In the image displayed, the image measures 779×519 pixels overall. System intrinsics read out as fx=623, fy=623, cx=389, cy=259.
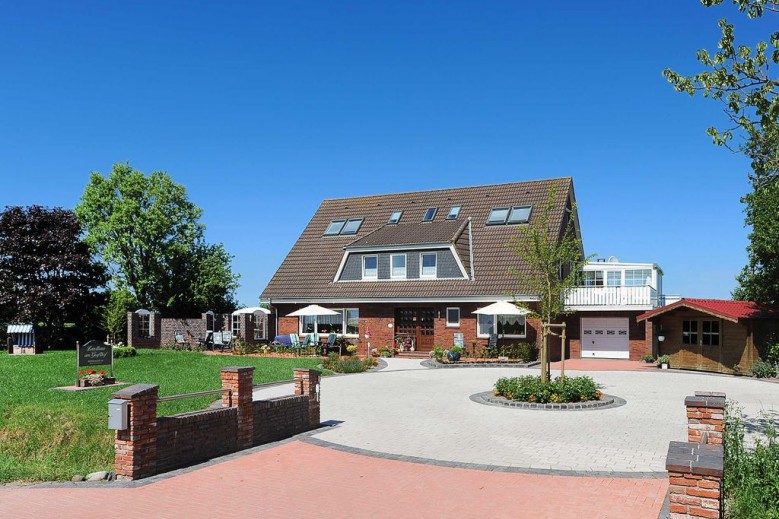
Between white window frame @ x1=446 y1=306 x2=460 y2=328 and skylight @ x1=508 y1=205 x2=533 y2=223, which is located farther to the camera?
skylight @ x1=508 y1=205 x2=533 y2=223

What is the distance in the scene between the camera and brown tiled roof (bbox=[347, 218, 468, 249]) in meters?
31.6

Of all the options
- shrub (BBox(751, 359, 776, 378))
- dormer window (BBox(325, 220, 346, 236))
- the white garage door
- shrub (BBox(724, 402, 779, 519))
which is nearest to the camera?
shrub (BBox(724, 402, 779, 519))

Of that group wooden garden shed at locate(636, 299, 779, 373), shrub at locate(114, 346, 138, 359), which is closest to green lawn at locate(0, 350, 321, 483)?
shrub at locate(114, 346, 138, 359)

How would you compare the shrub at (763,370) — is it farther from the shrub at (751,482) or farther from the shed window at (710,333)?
the shrub at (751,482)

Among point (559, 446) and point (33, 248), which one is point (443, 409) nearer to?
point (559, 446)

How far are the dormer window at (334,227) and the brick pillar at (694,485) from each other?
105 feet

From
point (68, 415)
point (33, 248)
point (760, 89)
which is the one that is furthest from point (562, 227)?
point (33, 248)

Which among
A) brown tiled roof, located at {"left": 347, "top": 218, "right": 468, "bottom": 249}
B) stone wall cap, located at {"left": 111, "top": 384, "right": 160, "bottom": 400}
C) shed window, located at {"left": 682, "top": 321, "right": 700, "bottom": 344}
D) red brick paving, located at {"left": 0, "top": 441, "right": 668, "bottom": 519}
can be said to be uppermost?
brown tiled roof, located at {"left": 347, "top": 218, "right": 468, "bottom": 249}

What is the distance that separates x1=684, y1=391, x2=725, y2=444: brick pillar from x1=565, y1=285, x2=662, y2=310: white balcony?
20779 millimetres

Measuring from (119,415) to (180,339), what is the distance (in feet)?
87.8

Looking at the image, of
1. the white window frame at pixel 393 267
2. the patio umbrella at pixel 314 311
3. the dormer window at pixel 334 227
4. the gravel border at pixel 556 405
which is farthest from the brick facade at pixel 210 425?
the dormer window at pixel 334 227

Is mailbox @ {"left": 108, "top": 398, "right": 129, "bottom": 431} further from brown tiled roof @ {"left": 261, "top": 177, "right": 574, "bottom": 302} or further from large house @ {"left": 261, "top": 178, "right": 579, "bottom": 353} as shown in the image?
large house @ {"left": 261, "top": 178, "right": 579, "bottom": 353}

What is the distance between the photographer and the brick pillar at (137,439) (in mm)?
9023

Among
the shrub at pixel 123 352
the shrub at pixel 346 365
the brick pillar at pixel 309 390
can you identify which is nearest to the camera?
the brick pillar at pixel 309 390
